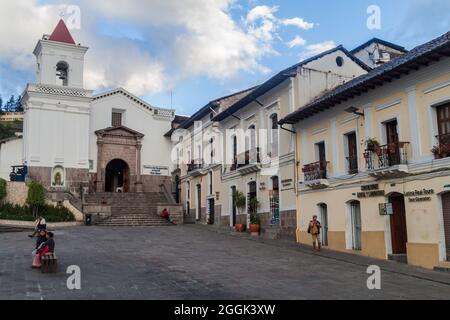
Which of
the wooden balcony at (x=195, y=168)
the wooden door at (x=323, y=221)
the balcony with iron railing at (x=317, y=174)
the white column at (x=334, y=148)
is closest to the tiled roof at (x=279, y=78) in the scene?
the white column at (x=334, y=148)

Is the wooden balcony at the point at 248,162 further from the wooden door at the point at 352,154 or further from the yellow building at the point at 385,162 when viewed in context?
the wooden door at the point at 352,154

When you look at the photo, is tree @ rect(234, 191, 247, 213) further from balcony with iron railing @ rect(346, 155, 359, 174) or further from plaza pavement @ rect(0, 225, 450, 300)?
balcony with iron railing @ rect(346, 155, 359, 174)

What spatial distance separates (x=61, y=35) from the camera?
3434 cm

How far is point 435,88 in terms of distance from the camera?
14039mm

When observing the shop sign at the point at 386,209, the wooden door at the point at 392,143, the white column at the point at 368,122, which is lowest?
the shop sign at the point at 386,209

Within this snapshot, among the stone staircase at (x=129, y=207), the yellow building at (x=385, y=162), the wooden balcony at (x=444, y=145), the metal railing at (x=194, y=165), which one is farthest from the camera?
the metal railing at (x=194, y=165)

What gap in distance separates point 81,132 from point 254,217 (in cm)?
1634

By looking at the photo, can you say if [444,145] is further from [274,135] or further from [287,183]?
[274,135]

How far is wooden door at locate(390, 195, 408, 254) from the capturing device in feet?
50.3

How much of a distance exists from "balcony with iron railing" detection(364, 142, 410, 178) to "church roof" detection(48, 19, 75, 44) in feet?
84.5

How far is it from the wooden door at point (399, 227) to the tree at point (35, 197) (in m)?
20.5

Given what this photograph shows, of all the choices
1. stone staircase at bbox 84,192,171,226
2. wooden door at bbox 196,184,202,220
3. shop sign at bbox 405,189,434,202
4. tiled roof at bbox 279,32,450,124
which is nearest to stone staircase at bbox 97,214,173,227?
stone staircase at bbox 84,192,171,226

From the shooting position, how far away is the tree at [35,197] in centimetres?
2758

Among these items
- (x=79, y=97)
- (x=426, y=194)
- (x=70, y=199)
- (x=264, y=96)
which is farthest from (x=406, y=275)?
(x=79, y=97)
